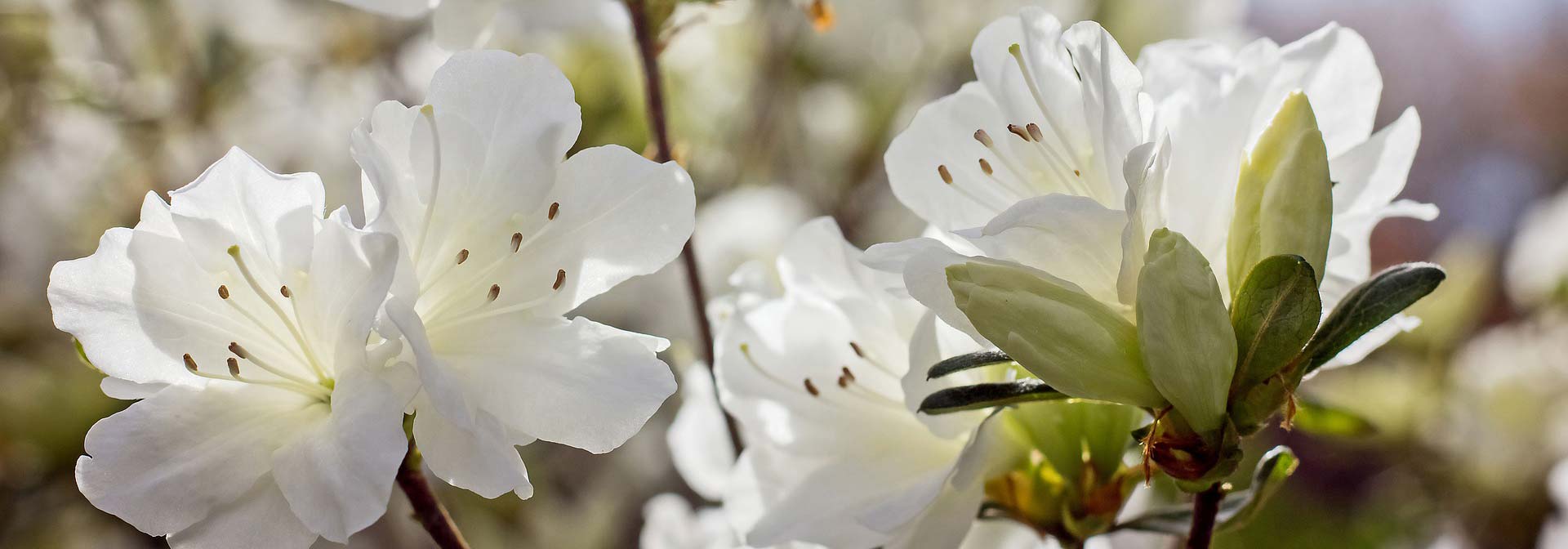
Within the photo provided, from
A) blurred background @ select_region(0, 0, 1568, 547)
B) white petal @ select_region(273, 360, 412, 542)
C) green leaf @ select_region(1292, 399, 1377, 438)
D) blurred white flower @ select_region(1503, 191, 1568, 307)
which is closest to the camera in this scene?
white petal @ select_region(273, 360, 412, 542)

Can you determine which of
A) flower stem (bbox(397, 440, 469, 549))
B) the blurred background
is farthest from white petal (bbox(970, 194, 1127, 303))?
the blurred background

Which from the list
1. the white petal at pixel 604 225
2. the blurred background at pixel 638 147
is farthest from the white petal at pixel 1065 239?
the blurred background at pixel 638 147

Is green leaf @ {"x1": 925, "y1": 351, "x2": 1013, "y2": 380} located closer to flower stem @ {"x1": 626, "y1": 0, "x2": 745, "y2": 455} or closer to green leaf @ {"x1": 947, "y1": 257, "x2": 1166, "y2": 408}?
green leaf @ {"x1": 947, "y1": 257, "x2": 1166, "y2": 408}

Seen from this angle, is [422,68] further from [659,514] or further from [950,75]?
[659,514]

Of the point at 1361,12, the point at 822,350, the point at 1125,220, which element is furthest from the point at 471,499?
the point at 1361,12

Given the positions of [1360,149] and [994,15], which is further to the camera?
[994,15]

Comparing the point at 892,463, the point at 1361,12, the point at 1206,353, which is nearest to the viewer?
the point at 1206,353

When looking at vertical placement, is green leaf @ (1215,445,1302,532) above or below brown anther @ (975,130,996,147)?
below

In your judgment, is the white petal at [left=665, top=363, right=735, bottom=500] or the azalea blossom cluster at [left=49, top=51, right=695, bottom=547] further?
the white petal at [left=665, top=363, right=735, bottom=500]
